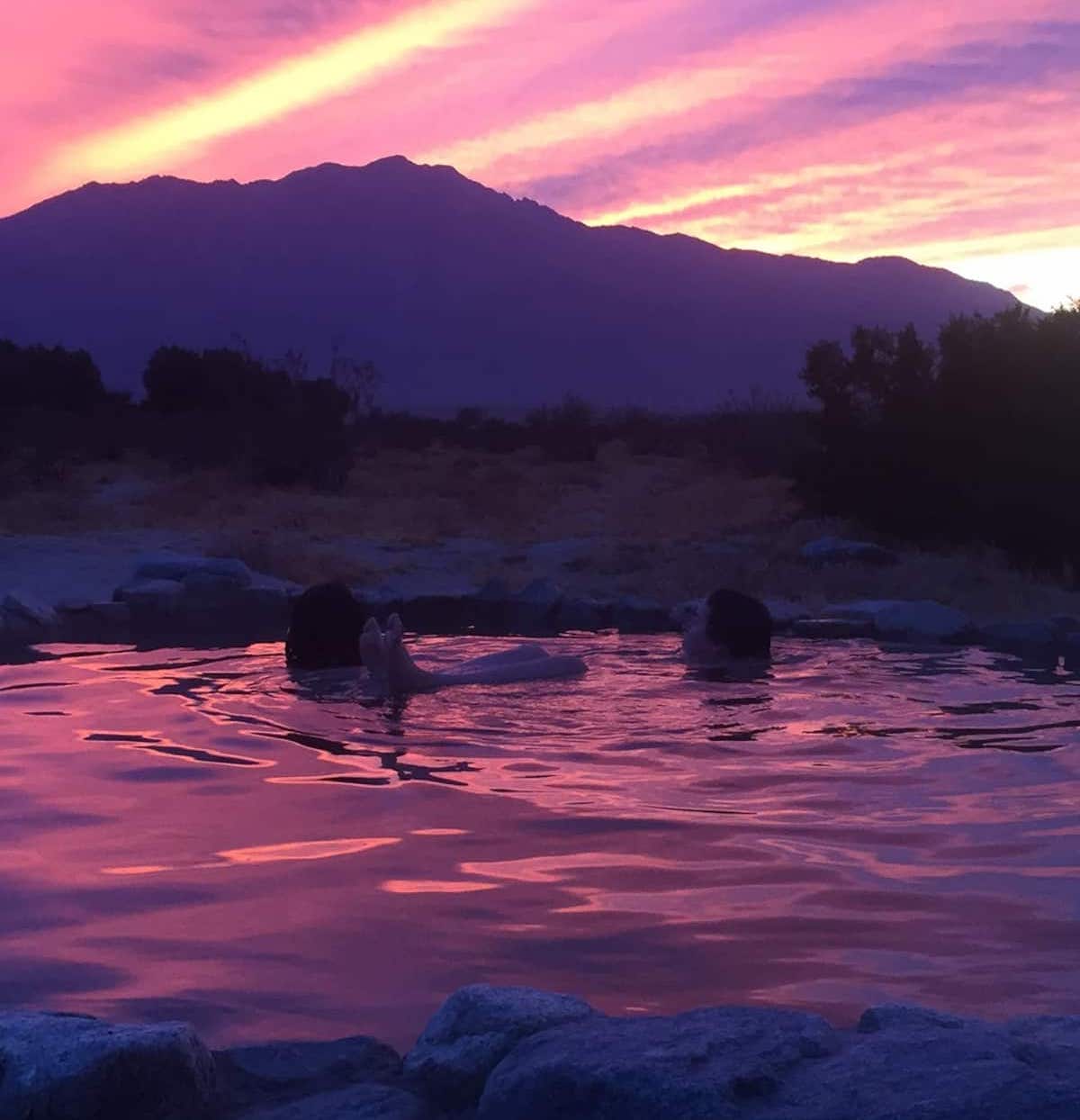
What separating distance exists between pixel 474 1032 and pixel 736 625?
23.7 feet

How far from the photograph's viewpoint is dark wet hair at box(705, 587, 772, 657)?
10.3 m

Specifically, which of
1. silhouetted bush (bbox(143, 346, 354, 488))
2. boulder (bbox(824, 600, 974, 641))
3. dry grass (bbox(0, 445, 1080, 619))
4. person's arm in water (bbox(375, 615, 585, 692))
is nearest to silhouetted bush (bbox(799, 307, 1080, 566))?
dry grass (bbox(0, 445, 1080, 619))

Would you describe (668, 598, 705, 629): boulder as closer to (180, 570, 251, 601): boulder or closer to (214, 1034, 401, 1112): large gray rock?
(180, 570, 251, 601): boulder

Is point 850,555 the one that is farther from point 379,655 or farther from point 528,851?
point 528,851

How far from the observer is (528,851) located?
534 centimetres

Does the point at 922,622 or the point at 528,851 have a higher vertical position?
the point at 922,622

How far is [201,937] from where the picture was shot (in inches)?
171

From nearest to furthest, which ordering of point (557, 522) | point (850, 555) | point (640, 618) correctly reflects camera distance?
point (640, 618) → point (850, 555) → point (557, 522)

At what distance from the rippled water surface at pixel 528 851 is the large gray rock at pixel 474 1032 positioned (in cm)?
34

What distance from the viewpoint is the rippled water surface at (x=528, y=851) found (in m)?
4.01

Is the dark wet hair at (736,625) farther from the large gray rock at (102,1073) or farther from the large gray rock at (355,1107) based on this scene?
the large gray rock at (102,1073)

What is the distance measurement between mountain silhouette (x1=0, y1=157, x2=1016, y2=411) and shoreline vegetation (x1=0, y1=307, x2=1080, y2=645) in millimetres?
79022

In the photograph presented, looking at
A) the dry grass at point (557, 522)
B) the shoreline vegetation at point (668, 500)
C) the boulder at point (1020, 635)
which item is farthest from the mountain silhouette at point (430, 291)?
the boulder at point (1020, 635)

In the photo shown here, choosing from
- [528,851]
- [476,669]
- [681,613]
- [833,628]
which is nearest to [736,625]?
[476,669]
